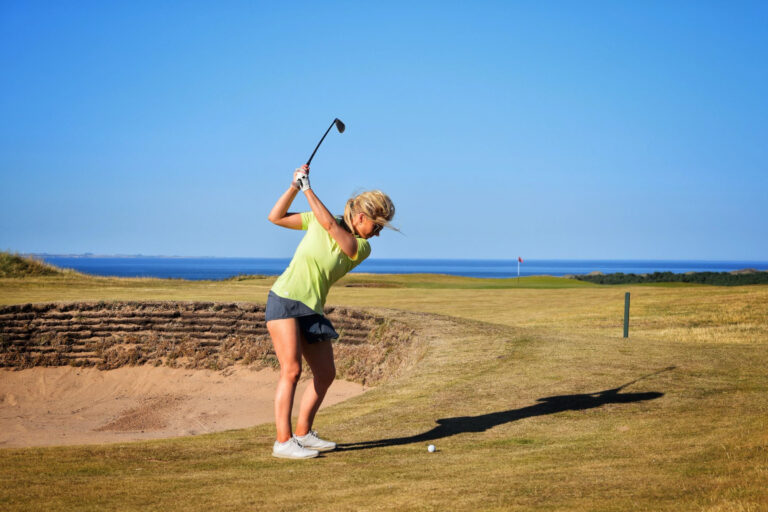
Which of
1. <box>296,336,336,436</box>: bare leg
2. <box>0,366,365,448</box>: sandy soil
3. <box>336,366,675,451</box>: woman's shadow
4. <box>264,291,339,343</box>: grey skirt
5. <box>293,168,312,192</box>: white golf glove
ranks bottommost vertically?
<box>0,366,365,448</box>: sandy soil

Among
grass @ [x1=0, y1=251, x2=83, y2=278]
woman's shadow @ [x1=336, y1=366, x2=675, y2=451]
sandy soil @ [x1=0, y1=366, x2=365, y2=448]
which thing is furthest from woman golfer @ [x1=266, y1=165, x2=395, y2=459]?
grass @ [x1=0, y1=251, x2=83, y2=278]

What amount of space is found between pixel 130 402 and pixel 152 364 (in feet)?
5.67

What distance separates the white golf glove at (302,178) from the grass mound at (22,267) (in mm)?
27948

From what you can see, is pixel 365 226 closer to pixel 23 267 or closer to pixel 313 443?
pixel 313 443

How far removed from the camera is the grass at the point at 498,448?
4.36 m

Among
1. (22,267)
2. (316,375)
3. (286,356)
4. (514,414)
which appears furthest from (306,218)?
(22,267)

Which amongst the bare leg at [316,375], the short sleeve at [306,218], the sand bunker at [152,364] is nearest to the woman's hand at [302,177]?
the short sleeve at [306,218]

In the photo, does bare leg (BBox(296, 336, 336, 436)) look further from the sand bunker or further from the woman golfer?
the sand bunker

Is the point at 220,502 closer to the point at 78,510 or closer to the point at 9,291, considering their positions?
the point at 78,510

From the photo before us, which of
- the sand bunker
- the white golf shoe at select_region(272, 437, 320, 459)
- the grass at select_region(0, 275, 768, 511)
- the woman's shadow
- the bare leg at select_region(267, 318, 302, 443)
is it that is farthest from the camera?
the sand bunker

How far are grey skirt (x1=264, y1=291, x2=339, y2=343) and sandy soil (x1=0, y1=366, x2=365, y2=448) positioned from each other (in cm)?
648

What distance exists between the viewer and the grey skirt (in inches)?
223

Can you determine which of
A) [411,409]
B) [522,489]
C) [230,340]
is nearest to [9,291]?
[230,340]

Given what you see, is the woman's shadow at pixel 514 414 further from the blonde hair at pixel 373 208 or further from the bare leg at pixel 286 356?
the blonde hair at pixel 373 208
